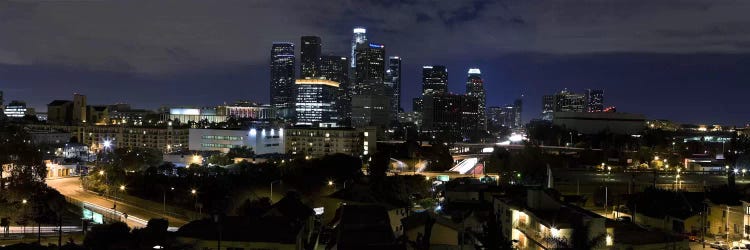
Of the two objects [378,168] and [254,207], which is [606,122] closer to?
[378,168]

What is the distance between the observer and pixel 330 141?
45.0 metres

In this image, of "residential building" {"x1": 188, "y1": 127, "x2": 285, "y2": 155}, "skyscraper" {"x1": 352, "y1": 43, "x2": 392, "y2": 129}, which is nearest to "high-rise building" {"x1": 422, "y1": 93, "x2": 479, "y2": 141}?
"skyscraper" {"x1": 352, "y1": 43, "x2": 392, "y2": 129}

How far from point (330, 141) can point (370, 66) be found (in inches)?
3019

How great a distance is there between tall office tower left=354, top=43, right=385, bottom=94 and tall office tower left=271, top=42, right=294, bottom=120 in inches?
518

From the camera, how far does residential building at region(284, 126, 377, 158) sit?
1766 inches

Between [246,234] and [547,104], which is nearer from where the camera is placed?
[246,234]

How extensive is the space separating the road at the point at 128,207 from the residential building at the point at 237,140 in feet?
62.1

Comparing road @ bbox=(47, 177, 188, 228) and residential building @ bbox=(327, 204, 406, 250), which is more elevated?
residential building @ bbox=(327, 204, 406, 250)

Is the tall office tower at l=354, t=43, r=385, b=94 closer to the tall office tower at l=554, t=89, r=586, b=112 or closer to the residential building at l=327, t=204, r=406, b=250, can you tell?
the tall office tower at l=554, t=89, r=586, b=112

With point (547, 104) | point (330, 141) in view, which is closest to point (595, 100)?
point (547, 104)

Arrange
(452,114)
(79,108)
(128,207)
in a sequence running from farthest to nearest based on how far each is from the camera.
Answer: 1. (452,114)
2. (79,108)
3. (128,207)

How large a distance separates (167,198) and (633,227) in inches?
628

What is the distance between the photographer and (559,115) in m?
74.0

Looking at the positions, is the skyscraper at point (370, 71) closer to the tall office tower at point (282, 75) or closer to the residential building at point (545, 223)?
the tall office tower at point (282, 75)
